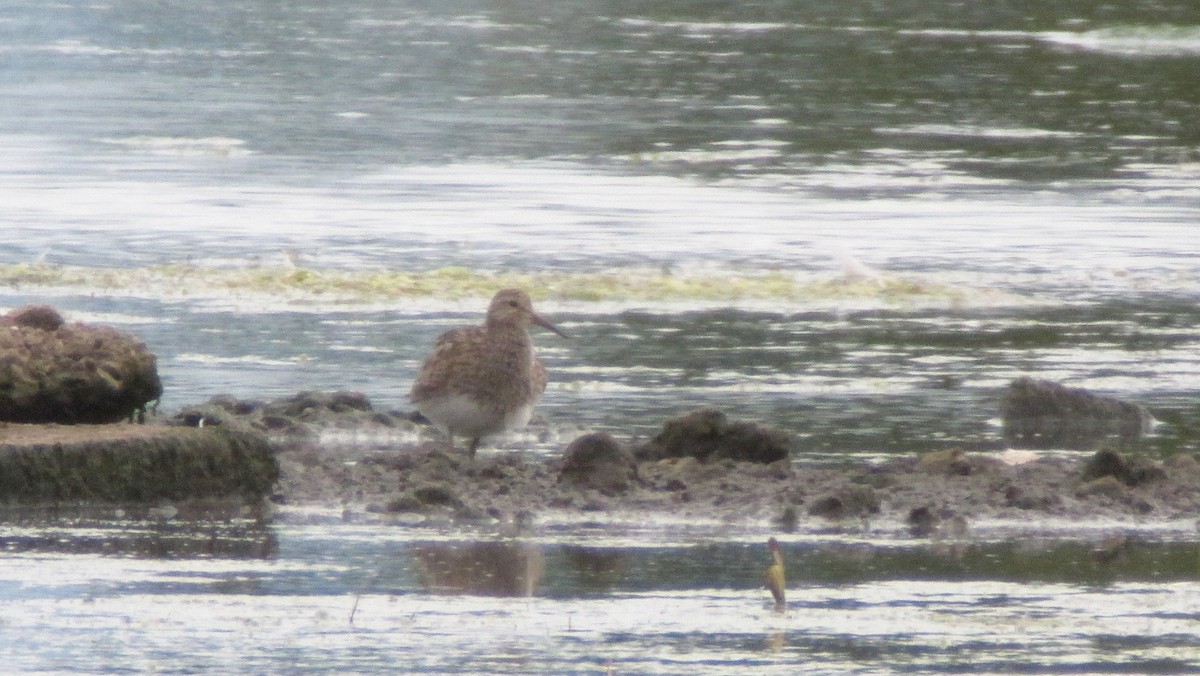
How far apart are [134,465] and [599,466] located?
1.70 metres

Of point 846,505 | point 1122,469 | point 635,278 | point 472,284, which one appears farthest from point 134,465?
point 635,278

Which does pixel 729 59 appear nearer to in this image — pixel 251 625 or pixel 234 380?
pixel 234 380

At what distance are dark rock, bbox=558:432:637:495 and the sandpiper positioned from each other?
972 mm

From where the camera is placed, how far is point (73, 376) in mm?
9742

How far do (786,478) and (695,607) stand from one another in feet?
7.67

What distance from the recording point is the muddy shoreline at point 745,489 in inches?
352

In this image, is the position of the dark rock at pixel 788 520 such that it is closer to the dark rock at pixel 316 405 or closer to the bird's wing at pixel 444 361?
the bird's wing at pixel 444 361

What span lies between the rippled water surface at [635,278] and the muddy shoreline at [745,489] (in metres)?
0.29

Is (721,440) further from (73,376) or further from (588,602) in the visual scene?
(588,602)

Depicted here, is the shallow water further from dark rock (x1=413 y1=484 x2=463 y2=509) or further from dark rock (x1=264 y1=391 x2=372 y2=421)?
dark rock (x1=264 y1=391 x2=372 y2=421)

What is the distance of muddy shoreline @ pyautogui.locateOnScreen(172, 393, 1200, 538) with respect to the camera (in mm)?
8938

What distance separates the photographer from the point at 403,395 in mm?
12109

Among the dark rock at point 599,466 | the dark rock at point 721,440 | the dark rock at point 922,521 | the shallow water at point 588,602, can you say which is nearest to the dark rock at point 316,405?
the dark rock at point 721,440

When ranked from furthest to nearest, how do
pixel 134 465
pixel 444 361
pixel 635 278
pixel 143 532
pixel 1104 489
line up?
pixel 635 278, pixel 444 361, pixel 1104 489, pixel 134 465, pixel 143 532
